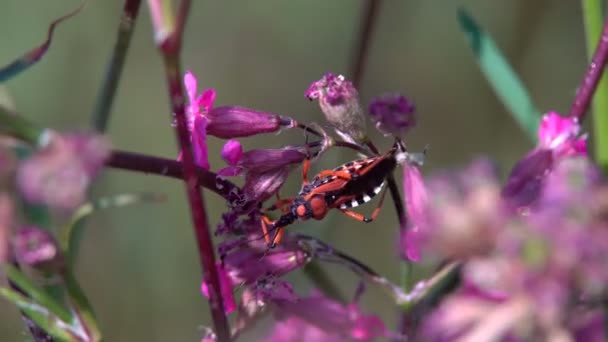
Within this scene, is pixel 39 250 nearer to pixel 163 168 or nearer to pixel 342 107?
pixel 163 168

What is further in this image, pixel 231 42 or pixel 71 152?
pixel 231 42

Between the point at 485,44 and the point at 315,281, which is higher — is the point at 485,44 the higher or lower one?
the higher one

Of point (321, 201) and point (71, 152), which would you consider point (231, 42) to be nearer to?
point (321, 201)

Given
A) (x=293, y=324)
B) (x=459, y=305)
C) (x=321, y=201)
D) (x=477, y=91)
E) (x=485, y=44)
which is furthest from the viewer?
(x=477, y=91)

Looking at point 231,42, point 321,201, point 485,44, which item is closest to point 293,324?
point 321,201

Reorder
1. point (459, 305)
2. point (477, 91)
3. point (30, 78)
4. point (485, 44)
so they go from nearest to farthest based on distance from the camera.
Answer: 1. point (459, 305)
2. point (485, 44)
3. point (30, 78)
4. point (477, 91)

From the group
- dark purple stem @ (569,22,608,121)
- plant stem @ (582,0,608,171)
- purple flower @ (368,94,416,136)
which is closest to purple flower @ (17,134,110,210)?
purple flower @ (368,94,416,136)

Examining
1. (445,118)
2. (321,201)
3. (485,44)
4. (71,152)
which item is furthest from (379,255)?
(71,152)

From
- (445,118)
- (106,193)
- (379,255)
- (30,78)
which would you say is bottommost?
(379,255)
